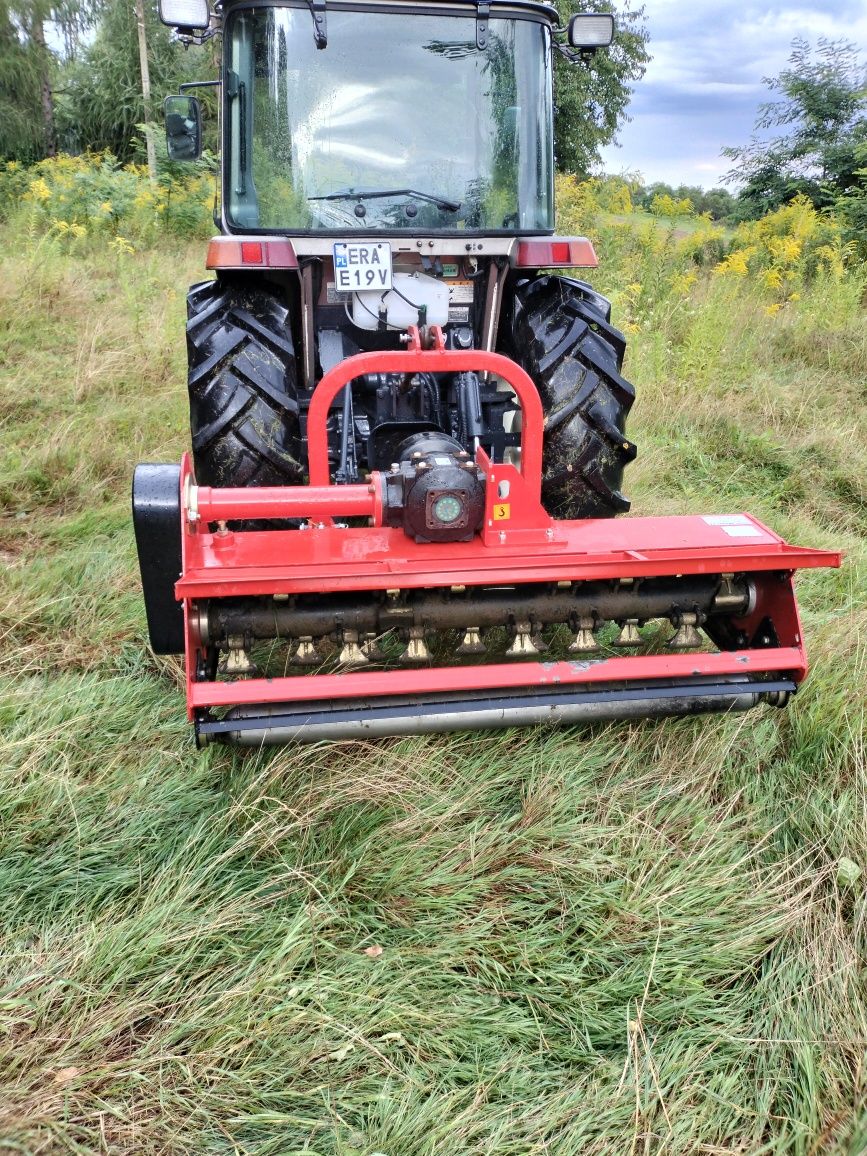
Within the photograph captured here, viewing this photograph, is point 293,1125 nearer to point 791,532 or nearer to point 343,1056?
Result: point 343,1056

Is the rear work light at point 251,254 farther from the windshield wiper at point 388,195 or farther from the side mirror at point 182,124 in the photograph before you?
the side mirror at point 182,124

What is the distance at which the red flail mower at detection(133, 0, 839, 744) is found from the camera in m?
2.35

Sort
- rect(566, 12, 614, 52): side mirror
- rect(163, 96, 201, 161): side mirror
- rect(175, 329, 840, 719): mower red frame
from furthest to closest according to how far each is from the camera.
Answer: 1. rect(163, 96, 201, 161): side mirror
2. rect(566, 12, 614, 52): side mirror
3. rect(175, 329, 840, 719): mower red frame

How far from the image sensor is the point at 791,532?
13.6 feet

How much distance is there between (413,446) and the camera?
110 inches

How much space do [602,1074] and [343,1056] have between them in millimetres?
527

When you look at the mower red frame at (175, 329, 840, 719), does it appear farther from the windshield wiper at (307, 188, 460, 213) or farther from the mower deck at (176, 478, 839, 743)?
the windshield wiper at (307, 188, 460, 213)

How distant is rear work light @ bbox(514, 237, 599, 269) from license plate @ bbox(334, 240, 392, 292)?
1.88ft

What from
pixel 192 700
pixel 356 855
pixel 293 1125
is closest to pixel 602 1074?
pixel 293 1125

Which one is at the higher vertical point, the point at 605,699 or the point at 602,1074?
the point at 605,699

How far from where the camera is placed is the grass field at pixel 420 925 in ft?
5.34

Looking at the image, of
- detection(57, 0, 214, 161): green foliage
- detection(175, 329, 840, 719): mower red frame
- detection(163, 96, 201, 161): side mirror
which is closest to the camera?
detection(175, 329, 840, 719): mower red frame

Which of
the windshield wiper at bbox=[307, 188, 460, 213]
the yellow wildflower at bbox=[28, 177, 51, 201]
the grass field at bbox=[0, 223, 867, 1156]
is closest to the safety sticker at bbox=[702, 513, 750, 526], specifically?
the grass field at bbox=[0, 223, 867, 1156]

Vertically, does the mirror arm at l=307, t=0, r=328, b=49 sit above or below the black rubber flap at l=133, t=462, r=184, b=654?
above
